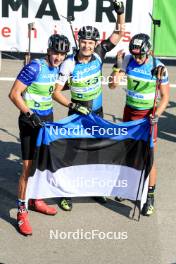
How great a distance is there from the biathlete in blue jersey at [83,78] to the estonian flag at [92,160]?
280mm

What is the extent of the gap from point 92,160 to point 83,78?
40.7 inches

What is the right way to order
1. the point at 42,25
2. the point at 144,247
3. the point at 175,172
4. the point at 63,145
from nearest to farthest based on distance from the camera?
the point at 144,247, the point at 63,145, the point at 175,172, the point at 42,25

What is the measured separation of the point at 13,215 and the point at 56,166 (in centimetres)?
84

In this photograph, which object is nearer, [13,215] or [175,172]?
[13,215]

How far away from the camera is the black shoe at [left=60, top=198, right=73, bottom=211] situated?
7.44 meters

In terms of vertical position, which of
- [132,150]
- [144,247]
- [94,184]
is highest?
[132,150]

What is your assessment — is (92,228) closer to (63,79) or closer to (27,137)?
(27,137)

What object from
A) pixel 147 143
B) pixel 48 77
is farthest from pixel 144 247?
pixel 48 77

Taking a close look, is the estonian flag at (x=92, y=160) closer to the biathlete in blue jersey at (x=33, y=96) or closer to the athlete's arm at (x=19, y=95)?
the biathlete in blue jersey at (x=33, y=96)

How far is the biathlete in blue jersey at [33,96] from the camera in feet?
21.7

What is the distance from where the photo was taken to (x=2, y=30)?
43.9 ft

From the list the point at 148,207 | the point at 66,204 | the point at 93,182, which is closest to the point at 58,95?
the point at 93,182

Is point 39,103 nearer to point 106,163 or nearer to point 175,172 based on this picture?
point 106,163

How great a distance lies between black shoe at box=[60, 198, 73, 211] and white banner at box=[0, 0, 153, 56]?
21.4 ft
